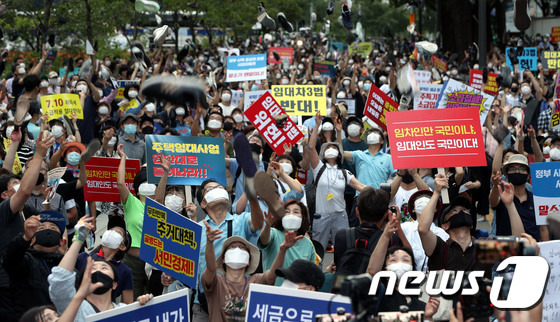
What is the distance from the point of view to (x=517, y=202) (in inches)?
314

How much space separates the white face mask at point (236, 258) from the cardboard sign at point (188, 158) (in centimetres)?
244

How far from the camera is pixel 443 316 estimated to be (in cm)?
541

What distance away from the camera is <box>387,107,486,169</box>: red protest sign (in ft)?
27.6

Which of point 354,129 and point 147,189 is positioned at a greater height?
point 354,129

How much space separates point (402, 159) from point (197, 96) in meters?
2.90

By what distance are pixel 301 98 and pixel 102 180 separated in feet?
16.9

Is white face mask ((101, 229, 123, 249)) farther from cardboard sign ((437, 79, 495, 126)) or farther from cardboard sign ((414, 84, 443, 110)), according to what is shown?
cardboard sign ((414, 84, 443, 110))

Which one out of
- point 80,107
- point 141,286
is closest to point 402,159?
point 141,286

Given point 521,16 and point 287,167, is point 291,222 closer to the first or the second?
point 287,167

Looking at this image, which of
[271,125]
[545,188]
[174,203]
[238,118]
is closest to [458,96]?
[271,125]

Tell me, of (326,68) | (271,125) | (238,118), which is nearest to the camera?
(271,125)

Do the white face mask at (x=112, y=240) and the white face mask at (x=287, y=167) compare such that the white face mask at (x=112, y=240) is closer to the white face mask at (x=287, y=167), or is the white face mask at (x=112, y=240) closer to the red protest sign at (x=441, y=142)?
the white face mask at (x=287, y=167)

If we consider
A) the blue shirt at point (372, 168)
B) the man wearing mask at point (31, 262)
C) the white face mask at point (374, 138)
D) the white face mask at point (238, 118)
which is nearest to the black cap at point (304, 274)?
the man wearing mask at point (31, 262)
